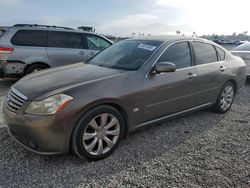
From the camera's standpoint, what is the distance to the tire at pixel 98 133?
2.83 m

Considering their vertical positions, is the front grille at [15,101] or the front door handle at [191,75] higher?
the front door handle at [191,75]

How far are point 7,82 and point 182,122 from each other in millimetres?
5640

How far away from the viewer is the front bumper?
265 cm

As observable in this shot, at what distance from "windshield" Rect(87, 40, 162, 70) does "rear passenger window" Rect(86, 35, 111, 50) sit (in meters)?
3.36

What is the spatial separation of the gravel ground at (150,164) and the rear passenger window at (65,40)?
11.9 feet

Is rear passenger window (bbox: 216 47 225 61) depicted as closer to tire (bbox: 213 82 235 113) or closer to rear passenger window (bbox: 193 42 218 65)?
rear passenger window (bbox: 193 42 218 65)

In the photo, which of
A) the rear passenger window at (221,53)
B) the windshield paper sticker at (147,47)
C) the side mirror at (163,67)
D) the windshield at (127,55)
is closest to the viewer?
the side mirror at (163,67)

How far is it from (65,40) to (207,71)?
4.56 metres

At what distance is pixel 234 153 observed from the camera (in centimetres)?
336

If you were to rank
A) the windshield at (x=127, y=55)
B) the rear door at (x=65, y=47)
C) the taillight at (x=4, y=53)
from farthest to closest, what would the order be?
1. the rear door at (x=65, y=47)
2. the taillight at (x=4, y=53)
3. the windshield at (x=127, y=55)

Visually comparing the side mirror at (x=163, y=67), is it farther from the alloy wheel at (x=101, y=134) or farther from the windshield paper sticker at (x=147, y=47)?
the alloy wheel at (x=101, y=134)

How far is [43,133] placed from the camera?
266cm

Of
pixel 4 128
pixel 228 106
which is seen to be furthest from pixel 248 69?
pixel 4 128

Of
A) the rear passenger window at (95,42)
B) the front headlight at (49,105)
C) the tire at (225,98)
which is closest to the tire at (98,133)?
the front headlight at (49,105)
